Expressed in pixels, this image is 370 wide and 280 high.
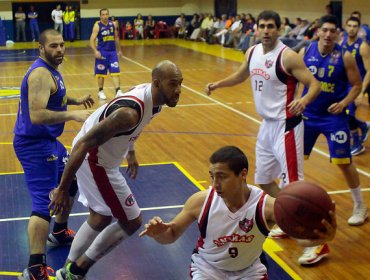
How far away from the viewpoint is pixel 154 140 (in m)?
10.0

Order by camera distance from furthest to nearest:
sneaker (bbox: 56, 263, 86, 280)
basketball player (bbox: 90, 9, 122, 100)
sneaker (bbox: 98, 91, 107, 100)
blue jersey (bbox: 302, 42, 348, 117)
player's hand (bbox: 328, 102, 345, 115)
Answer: basketball player (bbox: 90, 9, 122, 100)
sneaker (bbox: 98, 91, 107, 100)
blue jersey (bbox: 302, 42, 348, 117)
player's hand (bbox: 328, 102, 345, 115)
sneaker (bbox: 56, 263, 86, 280)

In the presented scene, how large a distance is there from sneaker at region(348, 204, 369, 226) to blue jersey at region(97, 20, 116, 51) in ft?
28.9

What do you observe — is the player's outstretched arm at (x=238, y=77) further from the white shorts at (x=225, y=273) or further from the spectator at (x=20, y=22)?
the spectator at (x=20, y=22)

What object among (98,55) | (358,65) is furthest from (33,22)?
(358,65)

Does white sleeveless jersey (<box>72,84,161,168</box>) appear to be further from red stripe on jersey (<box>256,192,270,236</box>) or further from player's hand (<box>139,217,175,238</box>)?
red stripe on jersey (<box>256,192,270,236</box>)

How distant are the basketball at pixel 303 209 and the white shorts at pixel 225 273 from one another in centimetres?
62

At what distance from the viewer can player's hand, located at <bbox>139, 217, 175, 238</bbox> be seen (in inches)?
145

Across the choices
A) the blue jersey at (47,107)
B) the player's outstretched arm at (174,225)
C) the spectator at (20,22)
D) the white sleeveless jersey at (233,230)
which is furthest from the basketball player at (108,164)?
the spectator at (20,22)

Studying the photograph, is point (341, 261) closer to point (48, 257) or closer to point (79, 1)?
point (48, 257)

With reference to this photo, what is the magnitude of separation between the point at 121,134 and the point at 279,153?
1.80m

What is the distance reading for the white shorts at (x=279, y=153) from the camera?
220 inches

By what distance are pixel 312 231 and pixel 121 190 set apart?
1.88 metres

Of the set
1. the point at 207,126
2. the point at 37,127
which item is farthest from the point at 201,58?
the point at 37,127

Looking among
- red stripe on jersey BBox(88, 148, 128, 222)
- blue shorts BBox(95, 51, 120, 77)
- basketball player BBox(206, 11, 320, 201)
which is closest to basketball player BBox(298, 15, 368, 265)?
basketball player BBox(206, 11, 320, 201)
